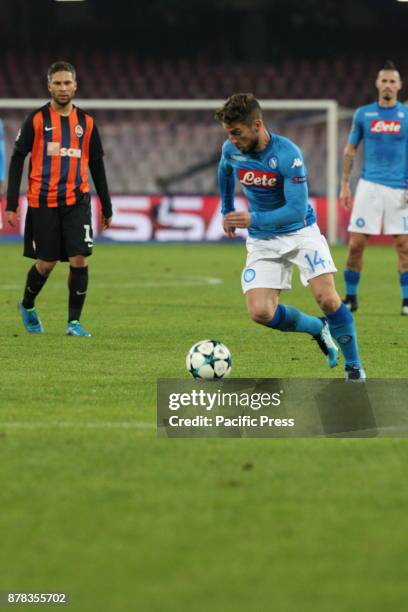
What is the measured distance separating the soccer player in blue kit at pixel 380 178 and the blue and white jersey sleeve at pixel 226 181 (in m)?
4.01

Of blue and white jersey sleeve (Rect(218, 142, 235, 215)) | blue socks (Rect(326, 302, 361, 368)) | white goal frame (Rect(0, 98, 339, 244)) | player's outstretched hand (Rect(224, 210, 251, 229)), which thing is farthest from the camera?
white goal frame (Rect(0, 98, 339, 244))

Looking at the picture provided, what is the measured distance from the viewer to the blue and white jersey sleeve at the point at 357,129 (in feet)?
37.0

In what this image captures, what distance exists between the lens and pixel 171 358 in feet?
26.6

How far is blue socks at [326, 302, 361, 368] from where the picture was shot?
271 inches

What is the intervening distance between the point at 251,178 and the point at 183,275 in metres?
8.41

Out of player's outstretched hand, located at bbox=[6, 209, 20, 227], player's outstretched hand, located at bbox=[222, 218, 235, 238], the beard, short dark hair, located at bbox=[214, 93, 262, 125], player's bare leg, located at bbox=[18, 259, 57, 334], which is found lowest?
player's bare leg, located at bbox=[18, 259, 57, 334]

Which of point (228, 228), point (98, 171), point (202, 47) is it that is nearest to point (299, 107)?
point (202, 47)

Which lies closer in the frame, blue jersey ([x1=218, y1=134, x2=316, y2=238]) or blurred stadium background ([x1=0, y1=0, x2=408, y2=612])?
blurred stadium background ([x1=0, y1=0, x2=408, y2=612])

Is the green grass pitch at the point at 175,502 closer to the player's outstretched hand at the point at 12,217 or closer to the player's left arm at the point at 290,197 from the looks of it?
the player's left arm at the point at 290,197

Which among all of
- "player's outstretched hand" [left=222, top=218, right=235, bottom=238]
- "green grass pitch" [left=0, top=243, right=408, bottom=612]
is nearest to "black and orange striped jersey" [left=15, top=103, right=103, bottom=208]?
"green grass pitch" [left=0, top=243, right=408, bottom=612]

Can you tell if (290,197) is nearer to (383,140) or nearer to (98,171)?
(98,171)

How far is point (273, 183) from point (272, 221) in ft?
0.76

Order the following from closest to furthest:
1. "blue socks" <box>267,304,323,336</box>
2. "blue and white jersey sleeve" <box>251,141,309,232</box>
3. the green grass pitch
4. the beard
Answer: the green grass pitch < "blue and white jersey sleeve" <box>251,141,309,232</box> < "blue socks" <box>267,304,323,336</box> < the beard

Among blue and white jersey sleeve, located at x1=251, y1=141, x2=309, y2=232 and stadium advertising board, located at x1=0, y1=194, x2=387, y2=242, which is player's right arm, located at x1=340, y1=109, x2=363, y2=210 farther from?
stadium advertising board, located at x1=0, y1=194, x2=387, y2=242
